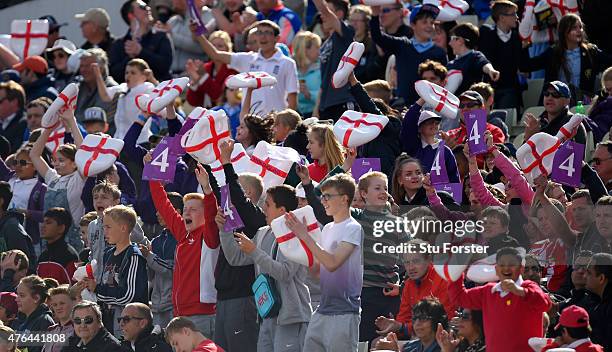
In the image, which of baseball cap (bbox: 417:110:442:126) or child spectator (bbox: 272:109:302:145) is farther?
child spectator (bbox: 272:109:302:145)

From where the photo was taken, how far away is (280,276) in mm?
11555

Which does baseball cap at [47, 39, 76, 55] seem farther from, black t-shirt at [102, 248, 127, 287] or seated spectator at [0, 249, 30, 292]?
black t-shirt at [102, 248, 127, 287]

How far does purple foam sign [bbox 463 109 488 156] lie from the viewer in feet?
41.5

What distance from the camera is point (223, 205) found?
11.8m

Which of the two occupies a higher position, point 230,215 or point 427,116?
point 230,215

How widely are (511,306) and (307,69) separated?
24.9ft

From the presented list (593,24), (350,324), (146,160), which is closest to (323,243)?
(350,324)

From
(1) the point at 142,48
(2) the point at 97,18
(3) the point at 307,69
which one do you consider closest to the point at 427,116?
(3) the point at 307,69

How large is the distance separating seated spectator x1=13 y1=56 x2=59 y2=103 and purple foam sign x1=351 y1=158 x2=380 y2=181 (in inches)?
278

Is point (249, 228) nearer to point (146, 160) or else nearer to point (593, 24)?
point (146, 160)

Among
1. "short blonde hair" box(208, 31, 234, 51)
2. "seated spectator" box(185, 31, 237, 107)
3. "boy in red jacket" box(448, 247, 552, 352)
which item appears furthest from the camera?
"seated spectator" box(185, 31, 237, 107)

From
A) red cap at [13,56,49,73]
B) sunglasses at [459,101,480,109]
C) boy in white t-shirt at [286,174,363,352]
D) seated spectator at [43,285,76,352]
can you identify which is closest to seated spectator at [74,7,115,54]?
red cap at [13,56,49,73]

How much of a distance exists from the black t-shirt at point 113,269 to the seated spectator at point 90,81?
518 cm

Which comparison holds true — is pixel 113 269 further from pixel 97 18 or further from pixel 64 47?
pixel 97 18
